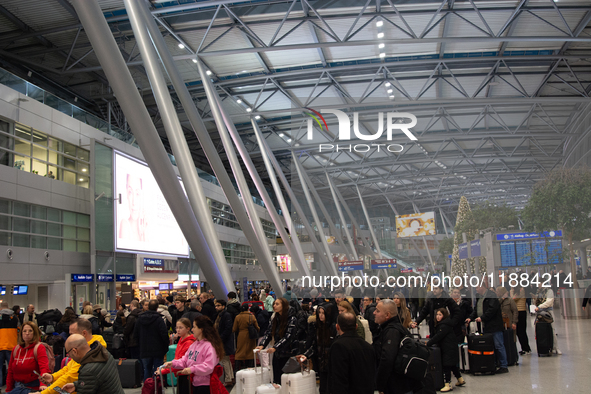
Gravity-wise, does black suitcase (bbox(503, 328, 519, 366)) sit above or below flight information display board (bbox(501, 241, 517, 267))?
below

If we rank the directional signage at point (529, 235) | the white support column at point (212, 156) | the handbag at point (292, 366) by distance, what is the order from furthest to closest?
the white support column at point (212, 156) → the directional signage at point (529, 235) → the handbag at point (292, 366)

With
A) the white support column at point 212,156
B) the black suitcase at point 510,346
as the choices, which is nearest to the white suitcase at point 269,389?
the black suitcase at point 510,346

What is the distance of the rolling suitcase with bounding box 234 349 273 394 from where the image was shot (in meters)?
7.76

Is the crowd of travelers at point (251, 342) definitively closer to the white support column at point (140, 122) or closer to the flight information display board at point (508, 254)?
the flight information display board at point (508, 254)

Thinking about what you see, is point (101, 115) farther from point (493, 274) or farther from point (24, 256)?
point (493, 274)

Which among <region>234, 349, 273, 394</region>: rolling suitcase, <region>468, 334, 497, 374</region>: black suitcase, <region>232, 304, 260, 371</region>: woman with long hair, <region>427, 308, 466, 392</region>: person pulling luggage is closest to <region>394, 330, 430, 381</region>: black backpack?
<region>234, 349, 273, 394</region>: rolling suitcase

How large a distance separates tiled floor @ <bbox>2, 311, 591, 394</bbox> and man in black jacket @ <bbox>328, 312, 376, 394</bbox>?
4182 mm

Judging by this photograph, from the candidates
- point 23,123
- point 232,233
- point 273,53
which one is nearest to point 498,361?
point 273,53

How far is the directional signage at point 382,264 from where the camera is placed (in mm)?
14985

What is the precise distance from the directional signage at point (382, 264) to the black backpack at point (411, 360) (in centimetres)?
989

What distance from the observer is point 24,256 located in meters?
20.0

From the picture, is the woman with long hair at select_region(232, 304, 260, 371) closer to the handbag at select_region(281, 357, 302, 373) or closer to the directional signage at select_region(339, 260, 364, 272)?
the handbag at select_region(281, 357, 302, 373)

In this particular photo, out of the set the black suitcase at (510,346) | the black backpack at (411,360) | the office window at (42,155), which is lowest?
the black suitcase at (510,346)

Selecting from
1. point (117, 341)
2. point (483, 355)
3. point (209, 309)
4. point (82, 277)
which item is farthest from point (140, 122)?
point (82, 277)
